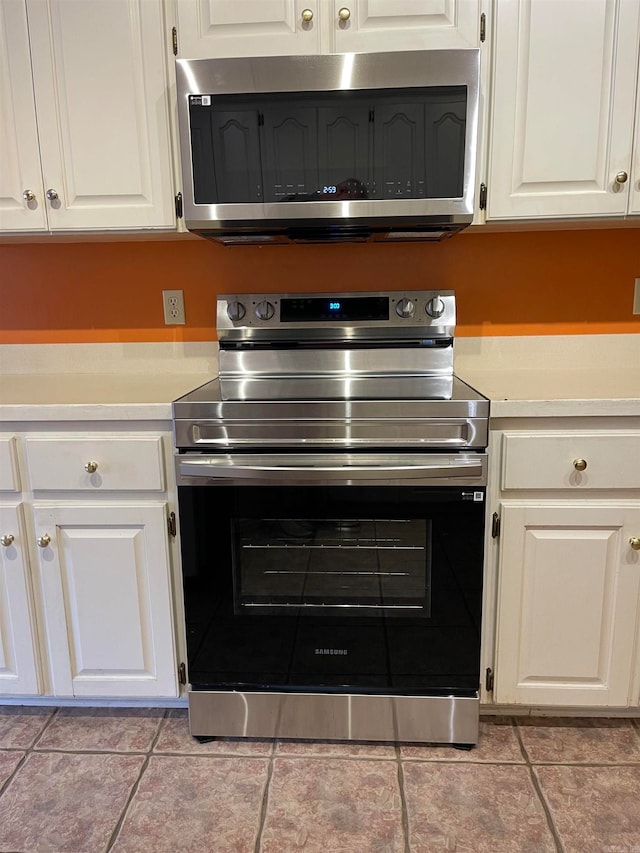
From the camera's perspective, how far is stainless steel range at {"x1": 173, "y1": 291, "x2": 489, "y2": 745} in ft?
4.47

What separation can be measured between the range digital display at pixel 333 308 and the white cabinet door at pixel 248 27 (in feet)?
2.18

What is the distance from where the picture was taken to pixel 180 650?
154 centimetres

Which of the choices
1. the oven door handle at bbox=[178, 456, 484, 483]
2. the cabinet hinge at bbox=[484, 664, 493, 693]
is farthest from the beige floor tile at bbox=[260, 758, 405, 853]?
the oven door handle at bbox=[178, 456, 484, 483]

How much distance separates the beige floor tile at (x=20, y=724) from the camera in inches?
61.3

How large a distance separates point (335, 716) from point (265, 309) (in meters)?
1.21

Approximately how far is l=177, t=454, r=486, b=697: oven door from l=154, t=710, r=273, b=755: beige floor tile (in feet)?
0.53

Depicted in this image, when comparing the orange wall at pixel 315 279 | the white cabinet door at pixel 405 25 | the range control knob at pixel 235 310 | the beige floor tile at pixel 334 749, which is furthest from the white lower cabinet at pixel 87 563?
the white cabinet door at pixel 405 25

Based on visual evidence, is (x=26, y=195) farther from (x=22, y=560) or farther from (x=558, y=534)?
(x=558, y=534)

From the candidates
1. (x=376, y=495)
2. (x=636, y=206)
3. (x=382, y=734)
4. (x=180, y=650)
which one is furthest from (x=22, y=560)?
(x=636, y=206)

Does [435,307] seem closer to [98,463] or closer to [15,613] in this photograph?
[98,463]

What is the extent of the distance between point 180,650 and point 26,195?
1.36 meters

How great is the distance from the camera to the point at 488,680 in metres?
1.52

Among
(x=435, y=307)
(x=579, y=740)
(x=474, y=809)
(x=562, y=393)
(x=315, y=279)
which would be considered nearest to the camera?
(x=474, y=809)

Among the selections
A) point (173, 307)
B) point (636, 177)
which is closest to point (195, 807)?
point (173, 307)
